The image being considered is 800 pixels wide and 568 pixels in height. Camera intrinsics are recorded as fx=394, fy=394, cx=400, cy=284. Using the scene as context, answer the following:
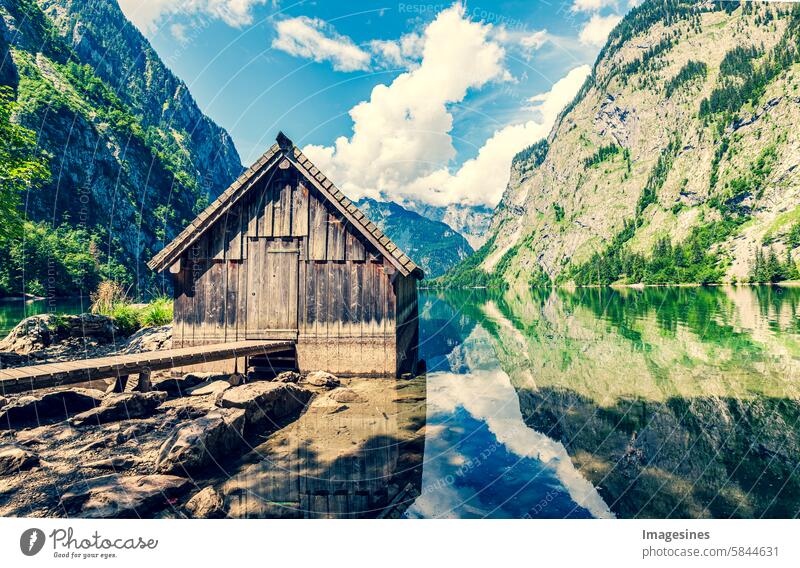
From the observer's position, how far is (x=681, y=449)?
992cm

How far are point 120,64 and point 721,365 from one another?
20807 centimetres

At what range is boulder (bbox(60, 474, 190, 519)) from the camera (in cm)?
592

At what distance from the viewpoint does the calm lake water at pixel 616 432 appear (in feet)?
24.7

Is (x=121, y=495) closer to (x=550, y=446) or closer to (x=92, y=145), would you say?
(x=550, y=446)

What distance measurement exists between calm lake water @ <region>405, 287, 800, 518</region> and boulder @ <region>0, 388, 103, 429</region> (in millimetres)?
9574

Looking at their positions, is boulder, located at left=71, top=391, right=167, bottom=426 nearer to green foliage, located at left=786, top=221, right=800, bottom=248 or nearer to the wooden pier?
the wooden pier

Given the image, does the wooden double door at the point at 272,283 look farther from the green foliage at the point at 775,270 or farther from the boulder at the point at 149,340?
the green foliage at the point at 775,270

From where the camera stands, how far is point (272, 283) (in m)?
15.2

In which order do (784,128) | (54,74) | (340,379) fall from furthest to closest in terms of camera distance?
(784,128) → (54,74) → (340,379)

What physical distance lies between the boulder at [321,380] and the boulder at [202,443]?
480 cm

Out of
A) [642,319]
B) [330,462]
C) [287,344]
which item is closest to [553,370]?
[287,344]

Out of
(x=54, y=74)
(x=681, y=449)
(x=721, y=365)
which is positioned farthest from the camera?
(x=54, y=74)

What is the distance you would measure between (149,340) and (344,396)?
432 inches
